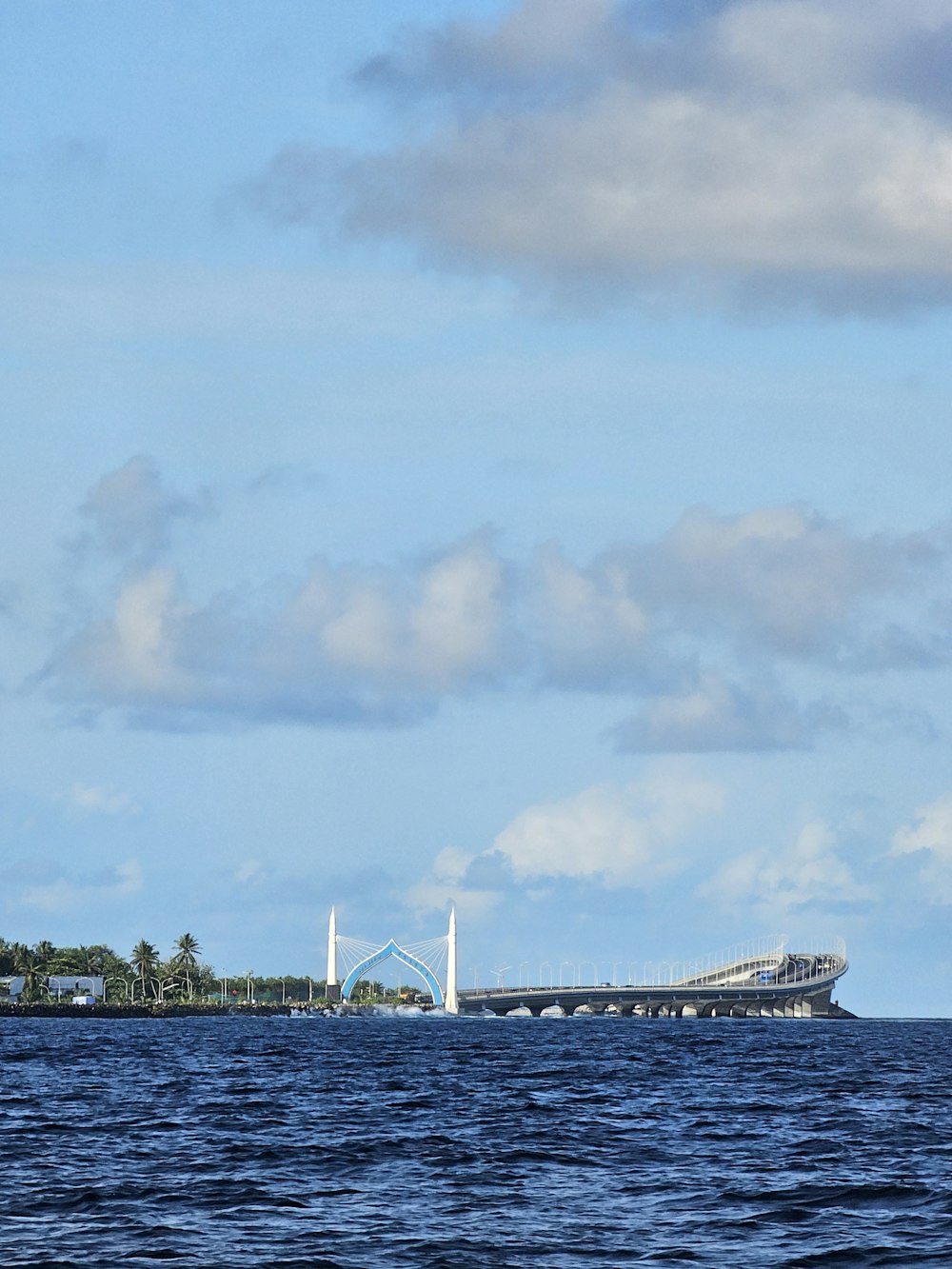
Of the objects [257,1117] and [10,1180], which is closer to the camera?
[10,1180]

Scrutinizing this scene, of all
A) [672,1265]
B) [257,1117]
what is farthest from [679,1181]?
[257,1117]

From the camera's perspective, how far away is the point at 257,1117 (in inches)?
2611

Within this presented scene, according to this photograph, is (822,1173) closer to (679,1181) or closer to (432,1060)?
(679,1181)

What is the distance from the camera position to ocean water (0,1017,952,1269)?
115ft

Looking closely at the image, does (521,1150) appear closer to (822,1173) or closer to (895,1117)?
(822,1173)

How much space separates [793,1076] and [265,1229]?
7737 centimetres

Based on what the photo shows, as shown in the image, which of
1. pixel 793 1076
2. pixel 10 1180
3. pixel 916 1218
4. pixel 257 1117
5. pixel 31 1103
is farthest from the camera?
pixel 793 1076

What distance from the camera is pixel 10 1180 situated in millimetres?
44219

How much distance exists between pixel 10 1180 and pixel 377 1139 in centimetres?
1549

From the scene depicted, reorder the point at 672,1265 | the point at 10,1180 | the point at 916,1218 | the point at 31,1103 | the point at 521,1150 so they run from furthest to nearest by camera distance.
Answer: the point at 31,1103 → the point at 521,1150 → the point at 10,1180 → the point at 916,1218 → the point at 672,1265

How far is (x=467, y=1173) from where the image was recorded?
48.1 meters

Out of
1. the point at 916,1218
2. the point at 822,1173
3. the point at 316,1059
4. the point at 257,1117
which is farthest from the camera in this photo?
the point at 316,1059

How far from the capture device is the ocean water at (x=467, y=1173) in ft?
Answer: 115

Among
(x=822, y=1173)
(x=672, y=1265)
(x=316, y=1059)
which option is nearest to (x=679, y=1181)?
(x=822, y=1173)
